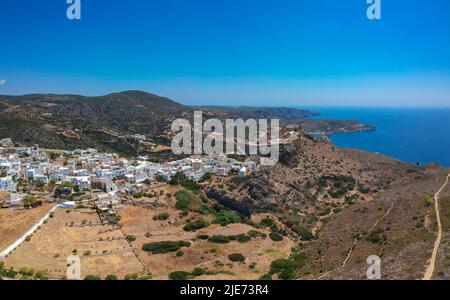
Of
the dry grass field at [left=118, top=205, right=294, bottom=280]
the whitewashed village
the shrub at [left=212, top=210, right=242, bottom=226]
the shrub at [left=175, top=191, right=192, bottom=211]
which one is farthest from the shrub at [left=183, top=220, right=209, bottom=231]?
the shrub at [left=175, top=191, right=192, bottom=211]

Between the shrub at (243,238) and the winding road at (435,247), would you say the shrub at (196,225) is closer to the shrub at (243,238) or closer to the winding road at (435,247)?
the shrub at (243,238)

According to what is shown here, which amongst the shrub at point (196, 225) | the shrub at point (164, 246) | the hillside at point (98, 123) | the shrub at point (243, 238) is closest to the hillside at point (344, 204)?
the shrub at point (243, 238)

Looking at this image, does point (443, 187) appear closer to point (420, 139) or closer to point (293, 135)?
point (293, 135)

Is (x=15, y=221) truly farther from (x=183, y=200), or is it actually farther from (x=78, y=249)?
(x=183, y=200)

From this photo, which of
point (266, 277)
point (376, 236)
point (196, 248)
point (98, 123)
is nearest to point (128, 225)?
point (196, 248)
